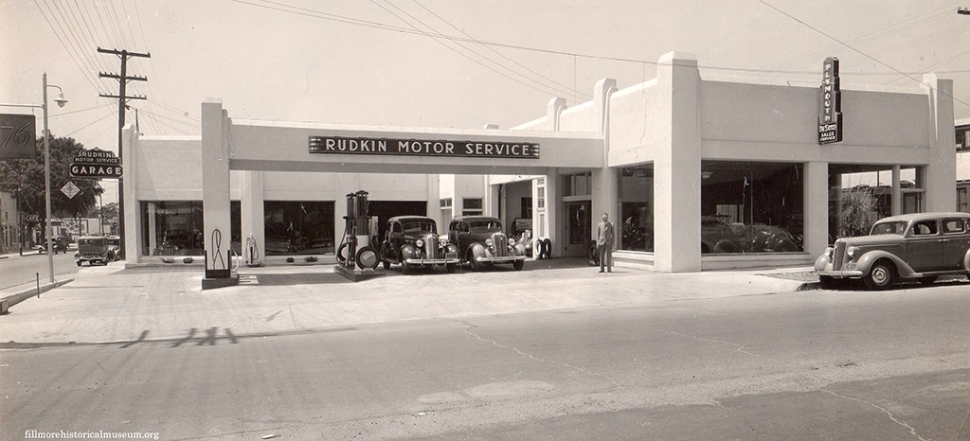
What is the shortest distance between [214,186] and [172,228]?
10286 millimetres

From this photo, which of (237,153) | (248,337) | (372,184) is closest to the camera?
(248,337)

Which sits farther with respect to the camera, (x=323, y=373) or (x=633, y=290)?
(x=633, y=290)

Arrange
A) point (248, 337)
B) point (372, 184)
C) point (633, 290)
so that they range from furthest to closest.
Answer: point (372, 184)
point (633, 290)
point (248, 337)

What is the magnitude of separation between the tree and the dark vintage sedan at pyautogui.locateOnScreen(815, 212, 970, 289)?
52.1 metres

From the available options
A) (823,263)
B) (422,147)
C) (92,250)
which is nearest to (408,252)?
(422,147)

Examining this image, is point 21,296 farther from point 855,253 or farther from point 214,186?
point 855,253

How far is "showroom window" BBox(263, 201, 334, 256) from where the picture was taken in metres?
27.2

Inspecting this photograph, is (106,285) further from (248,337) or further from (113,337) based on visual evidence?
(248,337)

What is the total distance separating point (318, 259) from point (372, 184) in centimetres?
441

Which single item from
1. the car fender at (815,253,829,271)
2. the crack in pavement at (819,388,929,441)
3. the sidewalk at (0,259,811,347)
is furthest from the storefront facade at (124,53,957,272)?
the crack in pavement at (819,388,929,441)

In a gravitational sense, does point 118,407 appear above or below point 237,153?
below

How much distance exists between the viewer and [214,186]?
17.6m

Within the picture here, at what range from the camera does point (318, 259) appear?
27.8 m

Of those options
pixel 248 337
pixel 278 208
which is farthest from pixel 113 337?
pixel 278 208
